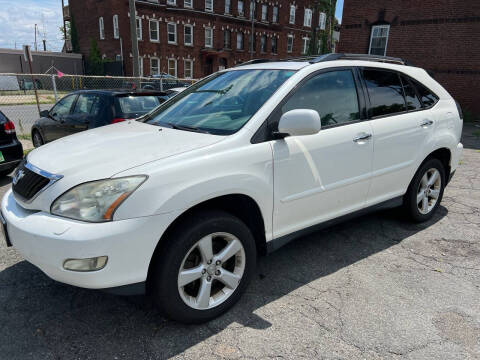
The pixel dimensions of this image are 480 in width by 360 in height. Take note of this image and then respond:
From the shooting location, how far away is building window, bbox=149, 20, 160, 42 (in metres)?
32.4

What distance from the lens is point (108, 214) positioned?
6.90ft

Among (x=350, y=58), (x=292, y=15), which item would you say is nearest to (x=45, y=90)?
(x=292, y=15)

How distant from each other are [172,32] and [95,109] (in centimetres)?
3034

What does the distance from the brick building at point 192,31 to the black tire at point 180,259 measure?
105 feet

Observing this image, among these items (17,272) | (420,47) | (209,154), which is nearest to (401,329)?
(209,154)

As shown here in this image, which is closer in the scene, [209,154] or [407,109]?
[209,154]

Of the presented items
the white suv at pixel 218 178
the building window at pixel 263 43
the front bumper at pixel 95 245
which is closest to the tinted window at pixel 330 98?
the white suv at pixel 218 178

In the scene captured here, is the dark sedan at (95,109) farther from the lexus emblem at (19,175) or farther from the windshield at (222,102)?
the lexus emblem at (19,175)

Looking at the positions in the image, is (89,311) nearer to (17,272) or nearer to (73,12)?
(17,272)

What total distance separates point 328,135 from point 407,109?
130 cm

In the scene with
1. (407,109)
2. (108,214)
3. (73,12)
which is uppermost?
(73,12)

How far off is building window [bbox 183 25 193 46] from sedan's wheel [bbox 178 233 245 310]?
34.9 m

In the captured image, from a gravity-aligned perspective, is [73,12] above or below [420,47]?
above

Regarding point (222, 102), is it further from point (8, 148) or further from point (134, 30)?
point (134, 30)
